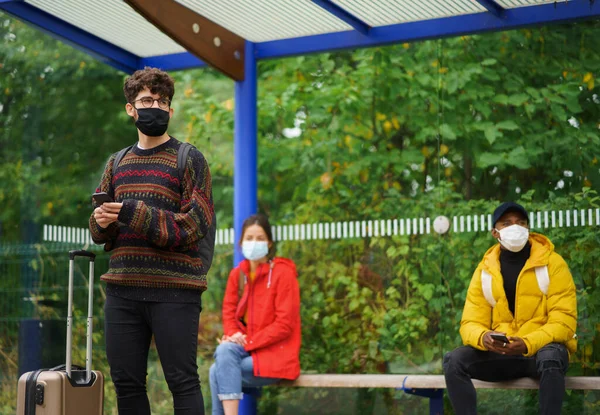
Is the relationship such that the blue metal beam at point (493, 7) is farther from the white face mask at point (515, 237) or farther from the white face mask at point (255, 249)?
the white face mask at point (255, 249)

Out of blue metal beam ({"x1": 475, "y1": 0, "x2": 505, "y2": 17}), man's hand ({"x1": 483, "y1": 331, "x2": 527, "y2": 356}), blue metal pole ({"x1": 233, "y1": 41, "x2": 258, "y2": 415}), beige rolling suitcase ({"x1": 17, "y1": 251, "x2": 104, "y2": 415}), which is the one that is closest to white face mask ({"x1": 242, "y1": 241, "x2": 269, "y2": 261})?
blue metal pole ({"x1": 233, "y1": 41, "x2": 258, "y2": 415})

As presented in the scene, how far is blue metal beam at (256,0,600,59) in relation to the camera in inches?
261

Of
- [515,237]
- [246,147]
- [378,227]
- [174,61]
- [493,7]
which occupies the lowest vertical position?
[515,237]

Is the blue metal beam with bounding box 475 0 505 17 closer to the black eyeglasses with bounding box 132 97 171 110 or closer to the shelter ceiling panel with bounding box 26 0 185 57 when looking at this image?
the shelter ceiling panel with bounding box 26 0 185 57

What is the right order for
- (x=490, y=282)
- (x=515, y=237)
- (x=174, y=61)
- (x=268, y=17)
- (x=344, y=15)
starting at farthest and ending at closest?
(x=174, y=61)
(x=268, y=17)
(x=344, y=15)
(x=490, y=282)
(x=515, y=237)

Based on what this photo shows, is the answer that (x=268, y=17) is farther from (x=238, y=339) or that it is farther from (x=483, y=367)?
(x=483, y=367)

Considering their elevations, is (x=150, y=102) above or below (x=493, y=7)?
below

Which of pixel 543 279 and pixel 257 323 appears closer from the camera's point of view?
pixel 543 279

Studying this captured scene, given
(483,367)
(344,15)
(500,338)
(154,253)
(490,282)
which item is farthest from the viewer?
(344,15)

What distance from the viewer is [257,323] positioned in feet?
22.4

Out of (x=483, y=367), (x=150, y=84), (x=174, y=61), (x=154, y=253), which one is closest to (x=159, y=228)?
(x=154, y=253)

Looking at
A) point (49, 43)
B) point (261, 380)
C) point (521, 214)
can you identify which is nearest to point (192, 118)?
point (49, 43)

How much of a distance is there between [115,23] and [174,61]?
28.7 inches

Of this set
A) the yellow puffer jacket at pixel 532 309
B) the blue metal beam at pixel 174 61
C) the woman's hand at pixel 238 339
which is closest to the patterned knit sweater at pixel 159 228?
the yellow puffer jacket at pixel 532 309
